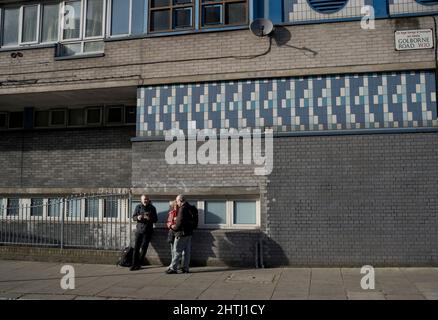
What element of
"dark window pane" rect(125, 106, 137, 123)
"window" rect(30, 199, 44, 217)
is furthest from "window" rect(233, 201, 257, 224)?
"window" rect(30, 199, 44, 217)

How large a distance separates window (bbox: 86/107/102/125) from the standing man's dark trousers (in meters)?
3.98

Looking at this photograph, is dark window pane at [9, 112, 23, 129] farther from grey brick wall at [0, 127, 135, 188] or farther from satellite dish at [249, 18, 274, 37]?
satellite dish at [249, 18, 274, 37]

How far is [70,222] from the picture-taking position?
11.2 metres

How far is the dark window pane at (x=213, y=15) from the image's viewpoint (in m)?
10.4

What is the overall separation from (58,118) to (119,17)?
3338 mm

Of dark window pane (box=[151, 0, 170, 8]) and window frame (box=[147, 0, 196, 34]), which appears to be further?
dark window pane (box=[151, 0, 170, 8])

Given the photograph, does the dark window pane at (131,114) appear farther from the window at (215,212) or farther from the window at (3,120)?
the window at (3,120)

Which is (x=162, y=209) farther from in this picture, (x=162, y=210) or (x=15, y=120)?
(x=15, y=120)

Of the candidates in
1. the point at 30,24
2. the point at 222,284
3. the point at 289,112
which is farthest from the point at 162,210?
the point at 30,24

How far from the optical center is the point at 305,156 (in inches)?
374

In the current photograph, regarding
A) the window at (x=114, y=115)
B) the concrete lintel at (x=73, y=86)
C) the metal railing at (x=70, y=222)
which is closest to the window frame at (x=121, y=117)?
the window at (x=114, y=115)

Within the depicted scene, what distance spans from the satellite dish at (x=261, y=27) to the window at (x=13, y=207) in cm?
733

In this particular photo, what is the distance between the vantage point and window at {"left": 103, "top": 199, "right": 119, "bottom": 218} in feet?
36.1

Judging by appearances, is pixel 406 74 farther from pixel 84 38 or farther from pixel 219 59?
pixel 84 38
